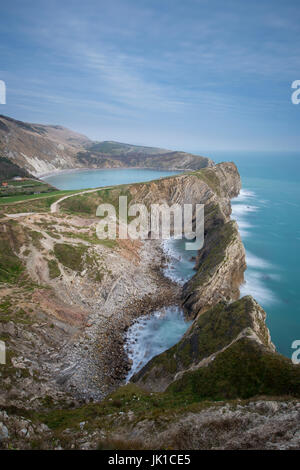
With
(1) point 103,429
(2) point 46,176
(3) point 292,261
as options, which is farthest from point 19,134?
(1) point 103,429

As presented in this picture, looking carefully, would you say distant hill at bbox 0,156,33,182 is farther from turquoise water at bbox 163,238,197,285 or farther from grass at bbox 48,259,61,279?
grass at bbox 48,259,61,279

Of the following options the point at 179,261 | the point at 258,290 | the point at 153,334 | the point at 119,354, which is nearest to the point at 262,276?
the point at 258,290

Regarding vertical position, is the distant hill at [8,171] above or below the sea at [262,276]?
above

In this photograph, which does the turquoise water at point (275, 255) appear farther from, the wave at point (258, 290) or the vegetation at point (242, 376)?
the vegetation at point (242, 376)

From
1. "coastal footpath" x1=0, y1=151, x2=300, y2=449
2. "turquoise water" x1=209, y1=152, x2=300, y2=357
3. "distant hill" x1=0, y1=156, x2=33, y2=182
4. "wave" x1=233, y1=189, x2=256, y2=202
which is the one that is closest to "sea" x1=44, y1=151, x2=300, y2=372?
"turquoise water" x1=209, y1=152, x2=300, y2=357

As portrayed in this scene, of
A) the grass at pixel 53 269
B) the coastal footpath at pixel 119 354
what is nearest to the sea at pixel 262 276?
the coastal footpath at pixel 119 354

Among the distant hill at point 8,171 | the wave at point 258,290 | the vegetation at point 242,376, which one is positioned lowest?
the wave at point 258,290

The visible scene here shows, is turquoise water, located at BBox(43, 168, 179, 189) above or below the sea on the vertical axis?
above

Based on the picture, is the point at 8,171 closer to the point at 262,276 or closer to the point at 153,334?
the point at 153,334
